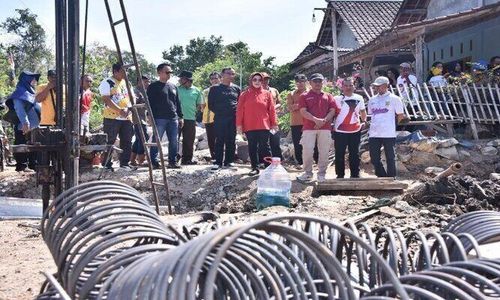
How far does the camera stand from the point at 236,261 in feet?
11.2

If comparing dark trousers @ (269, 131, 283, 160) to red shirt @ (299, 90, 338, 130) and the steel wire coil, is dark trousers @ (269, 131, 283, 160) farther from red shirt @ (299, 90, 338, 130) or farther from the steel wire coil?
the steel wire coil

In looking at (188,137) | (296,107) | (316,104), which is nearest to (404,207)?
(316,104)

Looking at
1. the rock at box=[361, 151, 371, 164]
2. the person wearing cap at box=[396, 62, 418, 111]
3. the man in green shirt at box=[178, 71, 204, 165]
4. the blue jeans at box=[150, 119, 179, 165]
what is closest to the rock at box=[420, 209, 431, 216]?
the blue jeans at box=[150, 119, 179, 165]

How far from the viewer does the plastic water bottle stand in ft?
29.8

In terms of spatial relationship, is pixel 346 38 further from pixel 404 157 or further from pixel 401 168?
pixel 401 168

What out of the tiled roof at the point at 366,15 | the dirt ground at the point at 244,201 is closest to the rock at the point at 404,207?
the dirt ground at the point at 244,201

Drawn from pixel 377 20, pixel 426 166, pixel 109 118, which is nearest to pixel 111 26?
pixel 109 118

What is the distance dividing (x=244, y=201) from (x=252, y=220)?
20.2 ft

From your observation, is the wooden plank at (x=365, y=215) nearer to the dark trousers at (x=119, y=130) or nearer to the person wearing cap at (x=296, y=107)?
the person wearing cap at (x=296, y=107)

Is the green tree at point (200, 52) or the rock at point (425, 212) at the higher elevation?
the green tree at point (200, 52)

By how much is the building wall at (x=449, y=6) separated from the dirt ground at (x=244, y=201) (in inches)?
318

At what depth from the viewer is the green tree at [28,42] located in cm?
4850

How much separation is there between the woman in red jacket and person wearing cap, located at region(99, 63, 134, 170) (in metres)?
1.86

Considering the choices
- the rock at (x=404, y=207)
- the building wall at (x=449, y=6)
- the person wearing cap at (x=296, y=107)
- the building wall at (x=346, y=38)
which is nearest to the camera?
the rock at (x=404, y=207)
